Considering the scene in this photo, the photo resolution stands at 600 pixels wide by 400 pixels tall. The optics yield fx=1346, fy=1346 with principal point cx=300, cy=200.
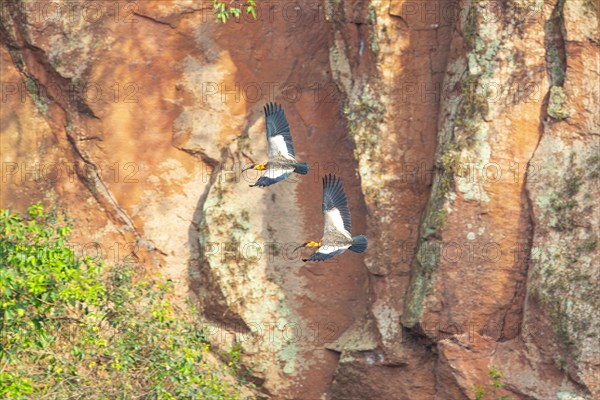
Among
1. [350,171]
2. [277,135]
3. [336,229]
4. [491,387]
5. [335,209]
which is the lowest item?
[491,387]

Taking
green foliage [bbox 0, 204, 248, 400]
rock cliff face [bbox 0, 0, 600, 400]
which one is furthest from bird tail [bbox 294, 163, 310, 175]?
green foliage [bbox 0, 204, 248, 400]

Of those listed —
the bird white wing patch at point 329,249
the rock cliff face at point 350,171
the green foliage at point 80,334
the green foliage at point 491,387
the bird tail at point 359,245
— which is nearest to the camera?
the green foliage at point 80,334

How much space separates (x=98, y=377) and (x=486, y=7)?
529 cm

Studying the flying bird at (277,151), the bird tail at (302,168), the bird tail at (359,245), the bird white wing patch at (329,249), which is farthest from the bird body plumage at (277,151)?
the bird tail at (359,245)

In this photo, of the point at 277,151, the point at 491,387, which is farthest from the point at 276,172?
the point at 491,387

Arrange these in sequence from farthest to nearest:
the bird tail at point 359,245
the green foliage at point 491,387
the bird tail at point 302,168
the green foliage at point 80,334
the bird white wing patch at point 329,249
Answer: the green foliage at point 491,387
the bird white wing patch at point 329,249
the bird tail at point 359,245
the bird tail at point 302,168
the green foliage at point 80,334

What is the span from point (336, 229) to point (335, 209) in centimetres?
20

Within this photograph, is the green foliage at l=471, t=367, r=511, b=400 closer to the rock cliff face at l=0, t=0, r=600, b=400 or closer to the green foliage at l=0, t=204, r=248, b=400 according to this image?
the rock cliff face at l=0, t=0, r=600, b=400

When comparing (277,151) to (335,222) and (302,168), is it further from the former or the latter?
(335,222)

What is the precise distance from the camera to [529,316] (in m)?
13.4

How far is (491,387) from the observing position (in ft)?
44.3

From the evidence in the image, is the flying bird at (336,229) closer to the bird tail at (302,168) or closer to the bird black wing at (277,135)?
the bird tail at (302,168)

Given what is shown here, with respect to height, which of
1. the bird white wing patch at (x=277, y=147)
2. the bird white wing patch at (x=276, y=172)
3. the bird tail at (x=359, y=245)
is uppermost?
the bird white wing patch at (x=277, y=147)

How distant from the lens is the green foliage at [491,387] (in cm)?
1346
